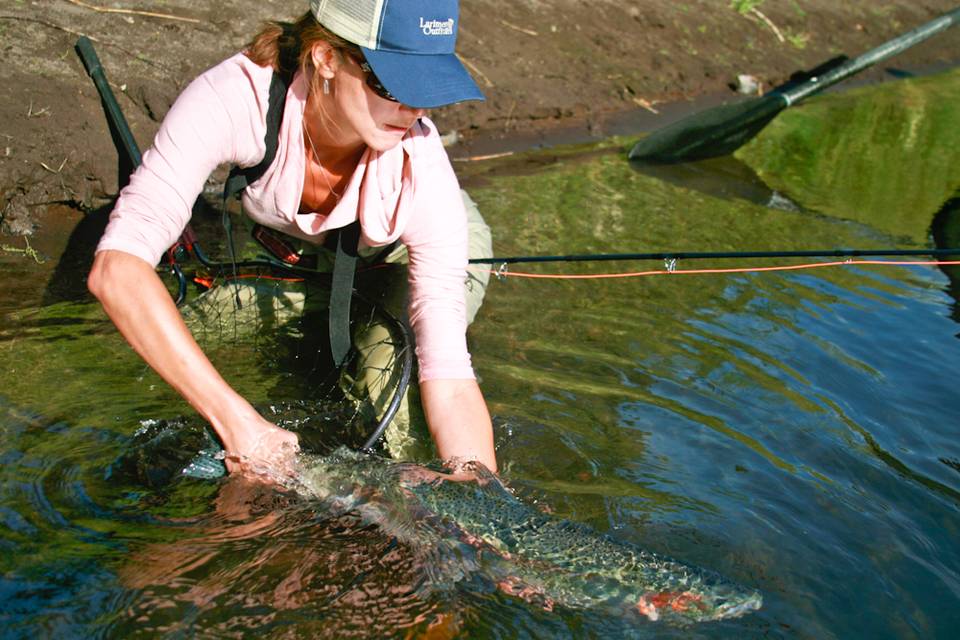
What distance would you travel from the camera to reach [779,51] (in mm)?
10148

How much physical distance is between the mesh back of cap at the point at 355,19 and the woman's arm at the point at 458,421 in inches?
38.0

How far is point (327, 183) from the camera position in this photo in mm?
2982

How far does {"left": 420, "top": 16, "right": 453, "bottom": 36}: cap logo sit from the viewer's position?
2500mm

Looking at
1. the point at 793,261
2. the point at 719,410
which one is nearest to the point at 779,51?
the point at 793,261

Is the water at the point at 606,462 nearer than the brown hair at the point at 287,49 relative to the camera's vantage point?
Yes

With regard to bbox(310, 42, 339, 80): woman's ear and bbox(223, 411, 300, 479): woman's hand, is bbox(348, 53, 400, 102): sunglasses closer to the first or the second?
bbox(310, 42, 339, 80): woman's ear

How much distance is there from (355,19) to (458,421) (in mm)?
1111

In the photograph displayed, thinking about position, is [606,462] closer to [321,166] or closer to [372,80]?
[321,166]

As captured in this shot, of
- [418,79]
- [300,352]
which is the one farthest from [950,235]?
[418,79]

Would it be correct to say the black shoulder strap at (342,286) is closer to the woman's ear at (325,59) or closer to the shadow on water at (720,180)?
the woman's ear at (325,59)

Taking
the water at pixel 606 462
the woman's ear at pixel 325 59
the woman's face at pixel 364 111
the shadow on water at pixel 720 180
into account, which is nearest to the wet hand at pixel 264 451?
the water at pixel 606 462

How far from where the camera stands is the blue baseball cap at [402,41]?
8.02ft

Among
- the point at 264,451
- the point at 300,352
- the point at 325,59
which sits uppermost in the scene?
the point at 325,59

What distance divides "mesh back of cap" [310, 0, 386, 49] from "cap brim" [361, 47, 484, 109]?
34 mm
